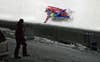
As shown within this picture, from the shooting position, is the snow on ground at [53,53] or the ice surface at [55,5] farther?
the snow on ground at [53,53]

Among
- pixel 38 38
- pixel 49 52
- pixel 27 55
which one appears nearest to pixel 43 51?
pixel 49 52

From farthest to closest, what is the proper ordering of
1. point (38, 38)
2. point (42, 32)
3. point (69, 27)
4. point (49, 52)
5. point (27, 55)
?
point (38, 38), point (42, 32), point (49, 52), point (27, 55), point (69, 27)

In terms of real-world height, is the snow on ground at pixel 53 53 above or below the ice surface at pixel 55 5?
below

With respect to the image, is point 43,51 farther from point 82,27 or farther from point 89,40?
point 82,27

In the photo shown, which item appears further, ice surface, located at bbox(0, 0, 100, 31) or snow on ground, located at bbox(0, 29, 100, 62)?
snow on ground, located at bbox(0, 29, 100, 62)

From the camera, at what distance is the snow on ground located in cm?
1202

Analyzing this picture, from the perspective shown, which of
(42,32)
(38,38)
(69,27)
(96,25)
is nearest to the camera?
(96,25)

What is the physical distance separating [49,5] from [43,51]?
6.67ft

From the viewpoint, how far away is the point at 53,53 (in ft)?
43.9

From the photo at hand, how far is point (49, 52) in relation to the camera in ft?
44.5

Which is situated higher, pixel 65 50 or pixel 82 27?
pixel 82 27

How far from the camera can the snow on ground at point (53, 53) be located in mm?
12019

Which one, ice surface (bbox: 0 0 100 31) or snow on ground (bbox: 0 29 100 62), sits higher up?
ice surface (bbox: 0 0 100 31)

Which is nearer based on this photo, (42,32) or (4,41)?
(4,41)
